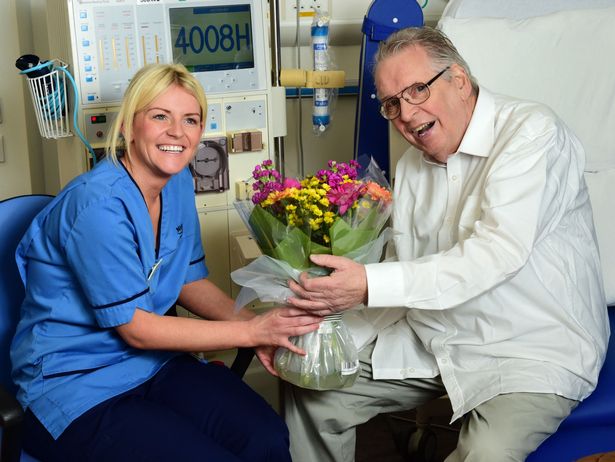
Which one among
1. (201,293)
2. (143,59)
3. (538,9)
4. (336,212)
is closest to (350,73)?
(538,9)

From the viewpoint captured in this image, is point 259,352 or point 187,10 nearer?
point 259,352

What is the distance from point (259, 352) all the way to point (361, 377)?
26cm

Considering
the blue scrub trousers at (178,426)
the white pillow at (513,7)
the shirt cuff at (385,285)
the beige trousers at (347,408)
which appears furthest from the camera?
the white pillow at (513,7)

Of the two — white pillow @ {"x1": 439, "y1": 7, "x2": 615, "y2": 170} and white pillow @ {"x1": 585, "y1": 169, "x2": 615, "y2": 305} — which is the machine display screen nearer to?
white pillow @ {"x1": 439, "y1": 7, "x2": 615, "y2": 170}

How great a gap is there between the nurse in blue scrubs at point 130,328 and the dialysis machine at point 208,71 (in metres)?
0.46

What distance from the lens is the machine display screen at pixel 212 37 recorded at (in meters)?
2.23

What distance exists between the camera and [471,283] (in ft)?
5.56

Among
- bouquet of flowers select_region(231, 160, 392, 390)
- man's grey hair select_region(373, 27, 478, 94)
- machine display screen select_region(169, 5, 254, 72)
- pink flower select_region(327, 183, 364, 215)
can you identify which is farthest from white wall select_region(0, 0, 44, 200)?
pink flower select_region(327, 183, 364, 215)

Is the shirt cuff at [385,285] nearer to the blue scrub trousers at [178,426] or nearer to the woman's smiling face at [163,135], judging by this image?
the blue scrub trousers at [178,426]

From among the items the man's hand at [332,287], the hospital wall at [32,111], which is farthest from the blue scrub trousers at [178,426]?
the hospital wall at [32,111]

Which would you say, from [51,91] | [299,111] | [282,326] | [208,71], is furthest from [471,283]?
[299,111]

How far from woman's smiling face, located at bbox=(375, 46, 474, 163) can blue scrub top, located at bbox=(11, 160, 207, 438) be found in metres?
0.61

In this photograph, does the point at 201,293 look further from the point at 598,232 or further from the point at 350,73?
the point at 350,73

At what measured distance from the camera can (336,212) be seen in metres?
1.62
